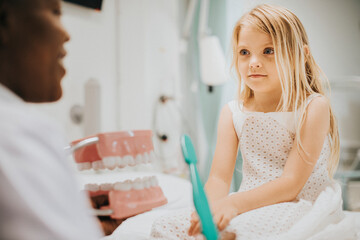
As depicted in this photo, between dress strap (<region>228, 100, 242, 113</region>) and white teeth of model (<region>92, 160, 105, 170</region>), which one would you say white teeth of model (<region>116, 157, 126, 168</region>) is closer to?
white teeth of model (<region>92, 160, 105, 170</region>)

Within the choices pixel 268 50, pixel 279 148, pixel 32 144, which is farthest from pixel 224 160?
pixel 32 144

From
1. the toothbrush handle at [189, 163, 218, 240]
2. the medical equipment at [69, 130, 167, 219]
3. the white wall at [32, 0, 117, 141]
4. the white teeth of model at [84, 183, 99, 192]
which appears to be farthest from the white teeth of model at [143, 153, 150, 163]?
the white wall at [32, 0, 117, 141]

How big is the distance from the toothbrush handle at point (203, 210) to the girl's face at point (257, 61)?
0.62ft

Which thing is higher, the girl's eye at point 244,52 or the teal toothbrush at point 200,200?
the girl's eye at point 244,52

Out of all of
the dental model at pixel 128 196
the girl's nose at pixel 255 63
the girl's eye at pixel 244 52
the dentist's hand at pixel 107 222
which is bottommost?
the dentist's hand at pixel 107 222

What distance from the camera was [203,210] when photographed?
30cm

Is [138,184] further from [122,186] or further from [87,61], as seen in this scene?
[87,61]

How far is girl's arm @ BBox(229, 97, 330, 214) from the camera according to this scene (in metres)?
0.41

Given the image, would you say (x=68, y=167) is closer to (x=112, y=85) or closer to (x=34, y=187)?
(x=34, y=187)

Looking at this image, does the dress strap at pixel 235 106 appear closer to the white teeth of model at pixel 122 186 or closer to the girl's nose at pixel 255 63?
the girl's nose at pixel 255 63

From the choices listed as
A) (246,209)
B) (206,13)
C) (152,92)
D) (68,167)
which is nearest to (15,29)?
(68,167)

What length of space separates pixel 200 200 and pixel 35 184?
16cm

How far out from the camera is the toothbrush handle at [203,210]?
29cm

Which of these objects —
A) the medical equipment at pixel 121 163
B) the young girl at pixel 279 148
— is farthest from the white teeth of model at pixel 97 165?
the young girl at pixel 279 148
